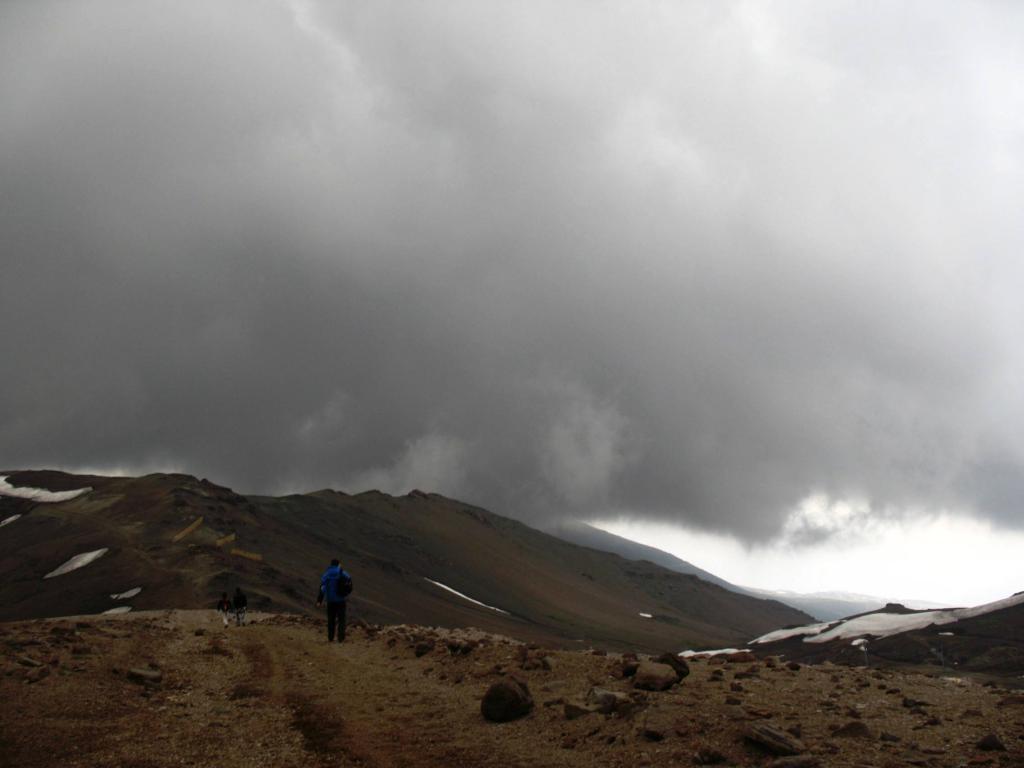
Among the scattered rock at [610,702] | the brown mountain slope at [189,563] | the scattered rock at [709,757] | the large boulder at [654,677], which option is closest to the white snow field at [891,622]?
the brown mountain slope at [189,563]

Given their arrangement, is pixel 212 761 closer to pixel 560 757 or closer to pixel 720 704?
pixel 560 757

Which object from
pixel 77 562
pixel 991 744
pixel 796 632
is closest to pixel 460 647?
pixel 991 744

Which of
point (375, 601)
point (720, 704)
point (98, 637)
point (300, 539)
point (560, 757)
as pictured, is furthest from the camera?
point (300, 539)

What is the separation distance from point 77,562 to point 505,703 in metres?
114

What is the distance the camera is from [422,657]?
20516 mm

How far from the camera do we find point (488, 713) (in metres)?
13.1

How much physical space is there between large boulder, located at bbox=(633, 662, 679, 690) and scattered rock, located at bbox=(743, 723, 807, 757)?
125 inches

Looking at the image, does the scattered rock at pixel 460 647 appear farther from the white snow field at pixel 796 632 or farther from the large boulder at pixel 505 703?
the white snow field at pixel 796 632

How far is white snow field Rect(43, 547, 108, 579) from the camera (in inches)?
4113

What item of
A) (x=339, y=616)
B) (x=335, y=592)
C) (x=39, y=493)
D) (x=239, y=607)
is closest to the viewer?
(x=335, y=592)

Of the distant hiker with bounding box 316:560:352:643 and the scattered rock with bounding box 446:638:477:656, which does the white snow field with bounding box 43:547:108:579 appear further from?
the scattered rock with bounding box 446:638:477:656

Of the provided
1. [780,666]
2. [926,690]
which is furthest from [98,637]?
[926,690]

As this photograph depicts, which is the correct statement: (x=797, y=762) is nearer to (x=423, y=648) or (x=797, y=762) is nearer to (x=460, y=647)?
(x=460, y=647)

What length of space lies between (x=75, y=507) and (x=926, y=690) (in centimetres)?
16621
